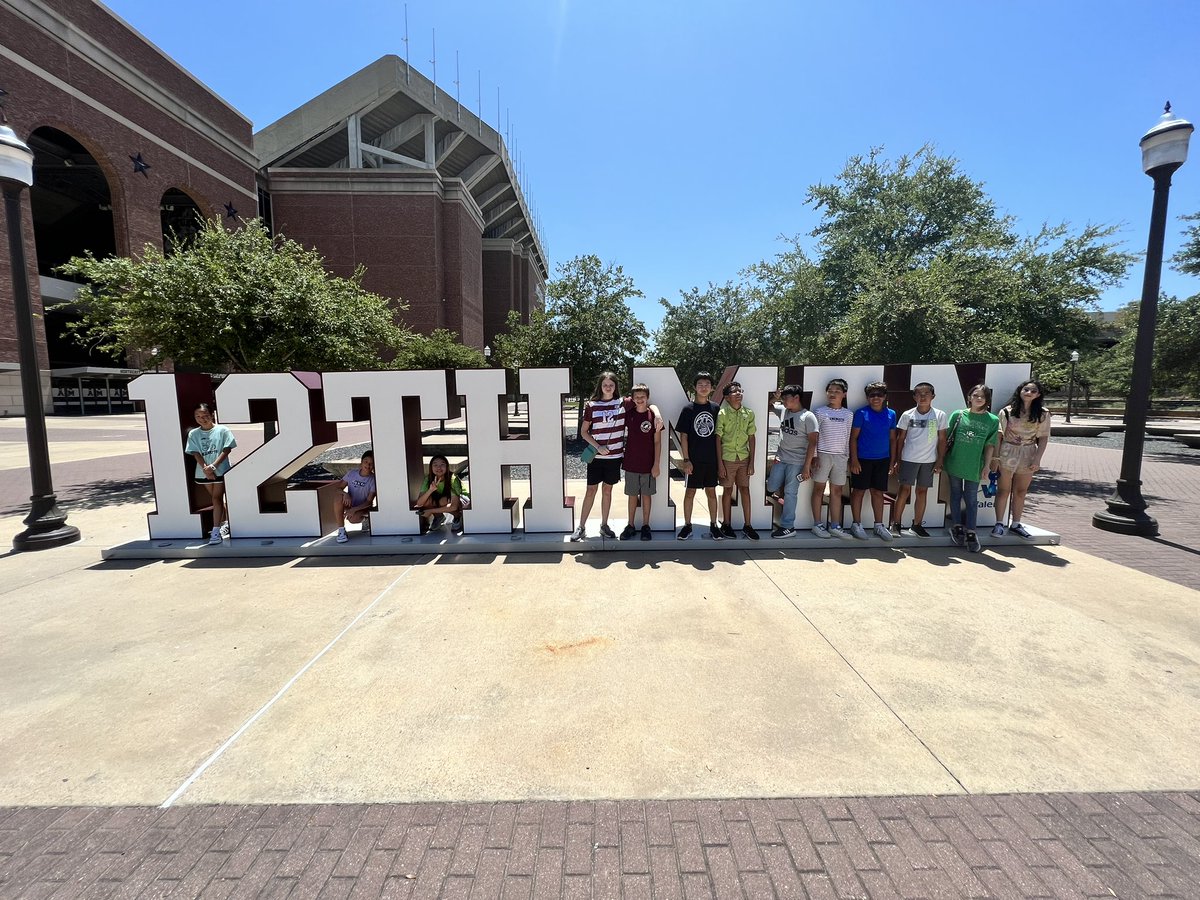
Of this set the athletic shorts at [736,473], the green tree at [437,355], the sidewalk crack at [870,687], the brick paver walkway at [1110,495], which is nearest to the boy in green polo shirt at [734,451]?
the athletic shorts at [736,473]

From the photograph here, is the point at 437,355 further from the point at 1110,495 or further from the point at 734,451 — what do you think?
the point at 1110,495

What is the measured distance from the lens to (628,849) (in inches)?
80.4

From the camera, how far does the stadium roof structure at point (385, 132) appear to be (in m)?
46.0

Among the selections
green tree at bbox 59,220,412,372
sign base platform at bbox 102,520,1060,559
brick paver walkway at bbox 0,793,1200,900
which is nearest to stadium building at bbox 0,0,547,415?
green tree at bbox 59,220,412,372

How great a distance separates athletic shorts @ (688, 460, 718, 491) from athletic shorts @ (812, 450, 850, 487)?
125 cm

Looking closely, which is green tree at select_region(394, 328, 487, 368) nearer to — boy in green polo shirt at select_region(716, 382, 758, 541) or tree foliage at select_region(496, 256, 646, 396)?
tree foliage at select_region(496, 256, 646, 396)

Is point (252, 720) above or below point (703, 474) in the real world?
below

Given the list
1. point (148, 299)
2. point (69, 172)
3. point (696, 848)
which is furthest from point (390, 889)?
point (69, 172)

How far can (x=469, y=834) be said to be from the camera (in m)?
2.12

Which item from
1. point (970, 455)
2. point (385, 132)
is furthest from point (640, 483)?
point (385, 132)

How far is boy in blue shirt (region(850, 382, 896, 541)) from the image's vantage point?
19.4 ft

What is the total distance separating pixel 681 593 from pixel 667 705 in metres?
1.65

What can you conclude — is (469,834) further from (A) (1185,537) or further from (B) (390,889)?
(A) (1185,537)

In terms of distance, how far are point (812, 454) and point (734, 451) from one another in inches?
35.3
